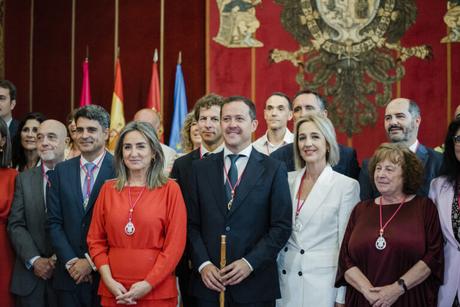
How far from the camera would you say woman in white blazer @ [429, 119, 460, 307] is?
131 inches

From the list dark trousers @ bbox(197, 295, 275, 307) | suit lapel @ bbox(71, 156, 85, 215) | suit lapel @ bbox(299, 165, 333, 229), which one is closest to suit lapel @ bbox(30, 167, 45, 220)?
suit lapel @ bbox(71, 156, 85, 215)

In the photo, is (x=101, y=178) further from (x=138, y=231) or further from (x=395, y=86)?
(x=395, y=86)

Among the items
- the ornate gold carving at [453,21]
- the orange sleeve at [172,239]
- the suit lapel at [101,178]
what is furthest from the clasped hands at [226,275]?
the ornate gold carving at [453,21]

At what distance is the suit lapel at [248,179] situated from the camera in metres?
3.41

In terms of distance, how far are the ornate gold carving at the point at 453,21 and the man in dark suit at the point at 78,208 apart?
4.31 m

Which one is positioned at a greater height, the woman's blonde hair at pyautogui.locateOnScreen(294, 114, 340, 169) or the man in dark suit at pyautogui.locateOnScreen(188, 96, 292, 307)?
the woman's blonde hair at pyautogui.locateOnScreen(294, 114, 340, 169)

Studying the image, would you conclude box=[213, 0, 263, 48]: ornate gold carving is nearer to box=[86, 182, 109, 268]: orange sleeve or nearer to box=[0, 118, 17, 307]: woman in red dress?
box=[0, 118, 17, 307]: woman in red dress

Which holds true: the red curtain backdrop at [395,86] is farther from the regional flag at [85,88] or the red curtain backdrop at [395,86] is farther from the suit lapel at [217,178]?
the suit lapel at [217,178]

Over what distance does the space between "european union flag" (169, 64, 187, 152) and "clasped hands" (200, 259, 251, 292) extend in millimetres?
3659

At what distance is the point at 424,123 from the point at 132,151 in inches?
166

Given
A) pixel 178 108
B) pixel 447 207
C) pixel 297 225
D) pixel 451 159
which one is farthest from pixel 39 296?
pixel 178 108

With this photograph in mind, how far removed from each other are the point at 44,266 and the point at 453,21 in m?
4.89

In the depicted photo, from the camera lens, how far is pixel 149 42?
736 cm

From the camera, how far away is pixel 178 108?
7.06 metres
